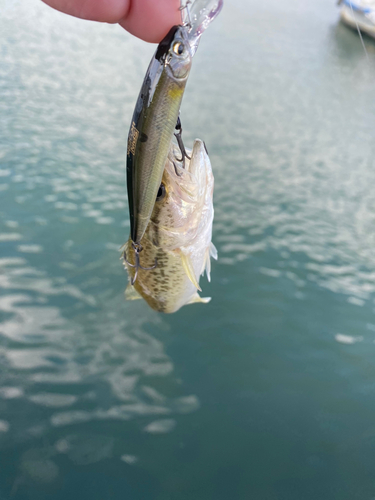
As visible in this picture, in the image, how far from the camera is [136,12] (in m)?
1.68

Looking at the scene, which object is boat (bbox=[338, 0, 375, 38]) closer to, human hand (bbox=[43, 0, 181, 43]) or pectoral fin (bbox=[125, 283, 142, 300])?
human hand (bbox=[43, 0, 181, 43])

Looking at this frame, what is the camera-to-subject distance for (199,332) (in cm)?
541

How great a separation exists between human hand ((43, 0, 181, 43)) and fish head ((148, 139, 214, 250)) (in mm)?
534

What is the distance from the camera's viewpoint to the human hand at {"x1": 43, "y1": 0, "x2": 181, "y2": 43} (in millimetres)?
1616

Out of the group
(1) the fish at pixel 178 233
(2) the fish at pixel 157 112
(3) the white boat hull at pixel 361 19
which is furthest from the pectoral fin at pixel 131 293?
(3) the white boat hull at pixel 361 19

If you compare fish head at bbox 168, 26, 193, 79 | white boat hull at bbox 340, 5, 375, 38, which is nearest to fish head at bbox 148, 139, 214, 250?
fish head at bbox 168, 26, 193, 79

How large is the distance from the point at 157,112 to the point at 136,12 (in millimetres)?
725

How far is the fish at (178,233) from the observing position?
209cm

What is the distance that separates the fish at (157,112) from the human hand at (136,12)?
43 cm

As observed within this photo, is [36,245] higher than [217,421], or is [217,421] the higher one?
[36,245]

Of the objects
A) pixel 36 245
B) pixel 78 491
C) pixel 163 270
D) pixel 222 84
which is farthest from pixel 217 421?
pixel 222 84

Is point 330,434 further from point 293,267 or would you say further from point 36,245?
point 36,245

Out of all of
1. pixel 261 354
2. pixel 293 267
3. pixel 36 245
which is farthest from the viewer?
pixel 293 267

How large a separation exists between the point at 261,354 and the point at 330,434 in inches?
50.3
